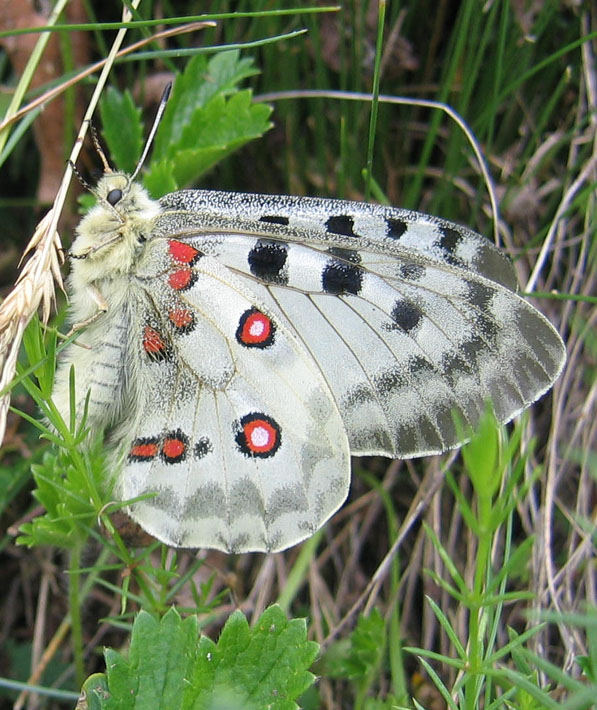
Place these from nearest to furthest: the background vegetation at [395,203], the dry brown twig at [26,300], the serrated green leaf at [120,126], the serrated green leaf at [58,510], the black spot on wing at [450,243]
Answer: the dry brown twig at [26,300]
the serrated green leaf at [58,510]
the black spot on wing at [450,243]
the background vegetation at [395,203]
the serrated green leaf at [120,126]

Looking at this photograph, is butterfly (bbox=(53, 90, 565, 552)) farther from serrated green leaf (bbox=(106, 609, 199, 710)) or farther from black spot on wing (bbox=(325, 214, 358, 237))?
serrated green leaf (bbox=(106, 609, 199, 710))

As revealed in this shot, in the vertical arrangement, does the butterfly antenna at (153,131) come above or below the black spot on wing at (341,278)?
above

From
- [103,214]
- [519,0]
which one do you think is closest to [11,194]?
[103,214]

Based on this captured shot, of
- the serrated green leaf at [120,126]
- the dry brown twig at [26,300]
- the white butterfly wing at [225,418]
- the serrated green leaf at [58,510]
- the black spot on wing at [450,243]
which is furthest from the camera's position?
the serrated green leaf at [120,126]

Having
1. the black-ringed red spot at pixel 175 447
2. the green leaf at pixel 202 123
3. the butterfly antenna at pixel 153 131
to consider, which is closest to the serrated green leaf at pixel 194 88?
the green leaf at pixel 202 123

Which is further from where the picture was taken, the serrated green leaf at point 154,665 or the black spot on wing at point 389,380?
the black spot on wing at point 389,380

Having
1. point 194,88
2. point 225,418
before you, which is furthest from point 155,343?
point 194,88

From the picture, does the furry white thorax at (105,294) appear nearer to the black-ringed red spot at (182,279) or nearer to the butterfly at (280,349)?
the butterfly at (280,349)

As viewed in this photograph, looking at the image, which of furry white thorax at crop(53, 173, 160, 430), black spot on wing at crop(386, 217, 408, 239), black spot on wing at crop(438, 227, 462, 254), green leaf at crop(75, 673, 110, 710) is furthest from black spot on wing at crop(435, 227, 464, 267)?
green leaf at crop(75, 673, 110, 710)
